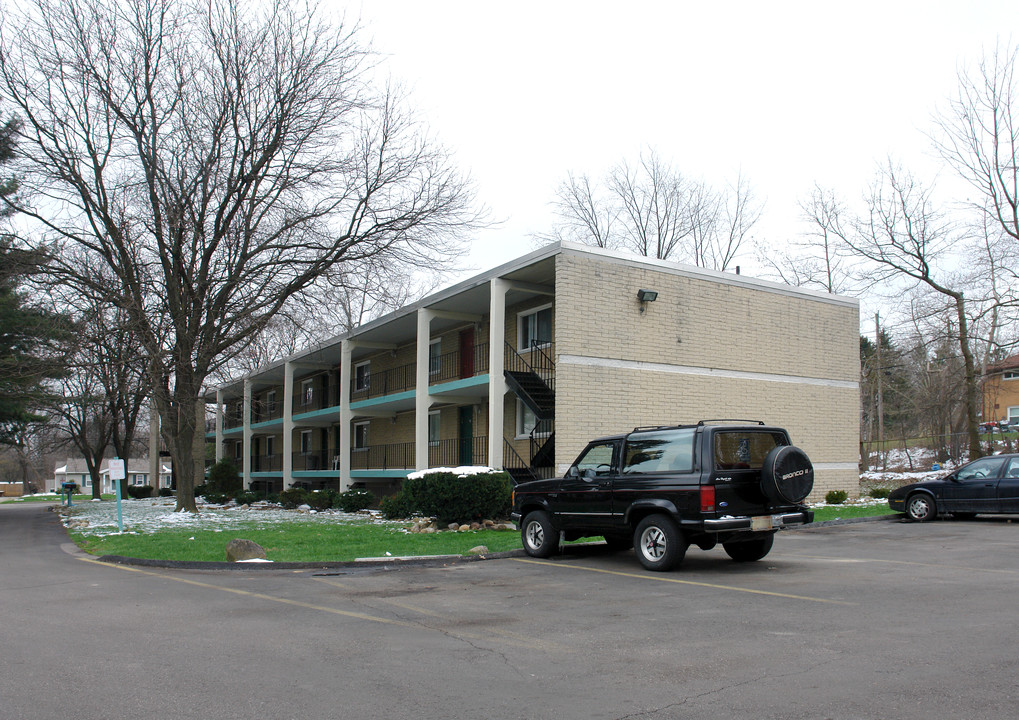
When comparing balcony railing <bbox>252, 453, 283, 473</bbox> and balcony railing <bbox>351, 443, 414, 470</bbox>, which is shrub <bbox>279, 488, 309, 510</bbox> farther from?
balcony railing <bbox>252, 453, 283, 473</bbox>

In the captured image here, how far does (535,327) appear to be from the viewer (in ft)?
76.2

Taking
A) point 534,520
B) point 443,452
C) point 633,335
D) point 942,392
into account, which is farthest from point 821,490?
point 942,392

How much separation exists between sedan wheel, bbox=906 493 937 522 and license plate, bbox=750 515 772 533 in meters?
9.50

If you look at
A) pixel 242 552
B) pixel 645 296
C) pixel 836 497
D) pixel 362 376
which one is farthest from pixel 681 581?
pixel 362 376

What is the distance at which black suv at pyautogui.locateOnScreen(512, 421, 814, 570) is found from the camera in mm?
10039

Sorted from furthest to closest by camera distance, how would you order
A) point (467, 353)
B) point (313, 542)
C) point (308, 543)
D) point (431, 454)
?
point (431, 454) → point (467, 353) → point (313, 542) → point (308, 543)

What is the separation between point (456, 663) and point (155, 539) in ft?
40.7

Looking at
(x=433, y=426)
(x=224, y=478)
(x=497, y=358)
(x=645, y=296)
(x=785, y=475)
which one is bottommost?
(x=224, y=478)

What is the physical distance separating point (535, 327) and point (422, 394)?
13.4 feet

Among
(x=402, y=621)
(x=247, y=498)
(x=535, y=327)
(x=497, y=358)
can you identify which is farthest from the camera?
(x=247, y=498)

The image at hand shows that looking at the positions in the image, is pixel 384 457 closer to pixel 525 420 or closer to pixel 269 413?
pixel 525 420

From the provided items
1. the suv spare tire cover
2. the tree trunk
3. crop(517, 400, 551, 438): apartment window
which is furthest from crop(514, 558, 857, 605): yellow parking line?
the tree trunk

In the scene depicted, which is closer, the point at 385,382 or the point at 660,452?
the point at 660,452

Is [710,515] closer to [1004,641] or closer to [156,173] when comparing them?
[1004,641]
